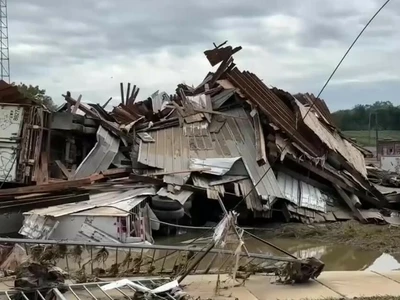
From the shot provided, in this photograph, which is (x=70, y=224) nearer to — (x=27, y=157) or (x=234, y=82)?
(x=27, y=157)

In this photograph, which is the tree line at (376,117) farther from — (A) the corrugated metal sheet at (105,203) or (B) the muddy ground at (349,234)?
(A) the corrugated metal sheet at (105,203)

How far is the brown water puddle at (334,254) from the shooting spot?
1210cm

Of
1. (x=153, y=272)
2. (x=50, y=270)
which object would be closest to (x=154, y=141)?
(x=153, y=272)

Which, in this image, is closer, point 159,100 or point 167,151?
point 167,151

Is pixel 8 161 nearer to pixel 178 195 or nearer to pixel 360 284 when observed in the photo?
pixel 178 195

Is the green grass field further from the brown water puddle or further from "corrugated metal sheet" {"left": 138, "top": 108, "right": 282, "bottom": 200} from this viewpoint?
the brown water puddle

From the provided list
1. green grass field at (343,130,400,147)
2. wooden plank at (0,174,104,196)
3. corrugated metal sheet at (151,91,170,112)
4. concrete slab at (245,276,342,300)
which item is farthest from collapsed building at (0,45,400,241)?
green grass field at (343,130,400,147)

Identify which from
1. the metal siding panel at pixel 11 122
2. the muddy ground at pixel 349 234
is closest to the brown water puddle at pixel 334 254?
the muddy ground at pixel 349 234

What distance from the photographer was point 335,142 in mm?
20031

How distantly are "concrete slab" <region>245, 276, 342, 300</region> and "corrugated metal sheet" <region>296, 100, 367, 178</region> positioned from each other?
10468mm

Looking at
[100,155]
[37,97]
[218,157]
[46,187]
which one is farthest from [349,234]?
[37,97]

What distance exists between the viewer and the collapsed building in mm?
16531

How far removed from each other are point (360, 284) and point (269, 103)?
10.7m

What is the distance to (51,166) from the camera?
16.5 m
